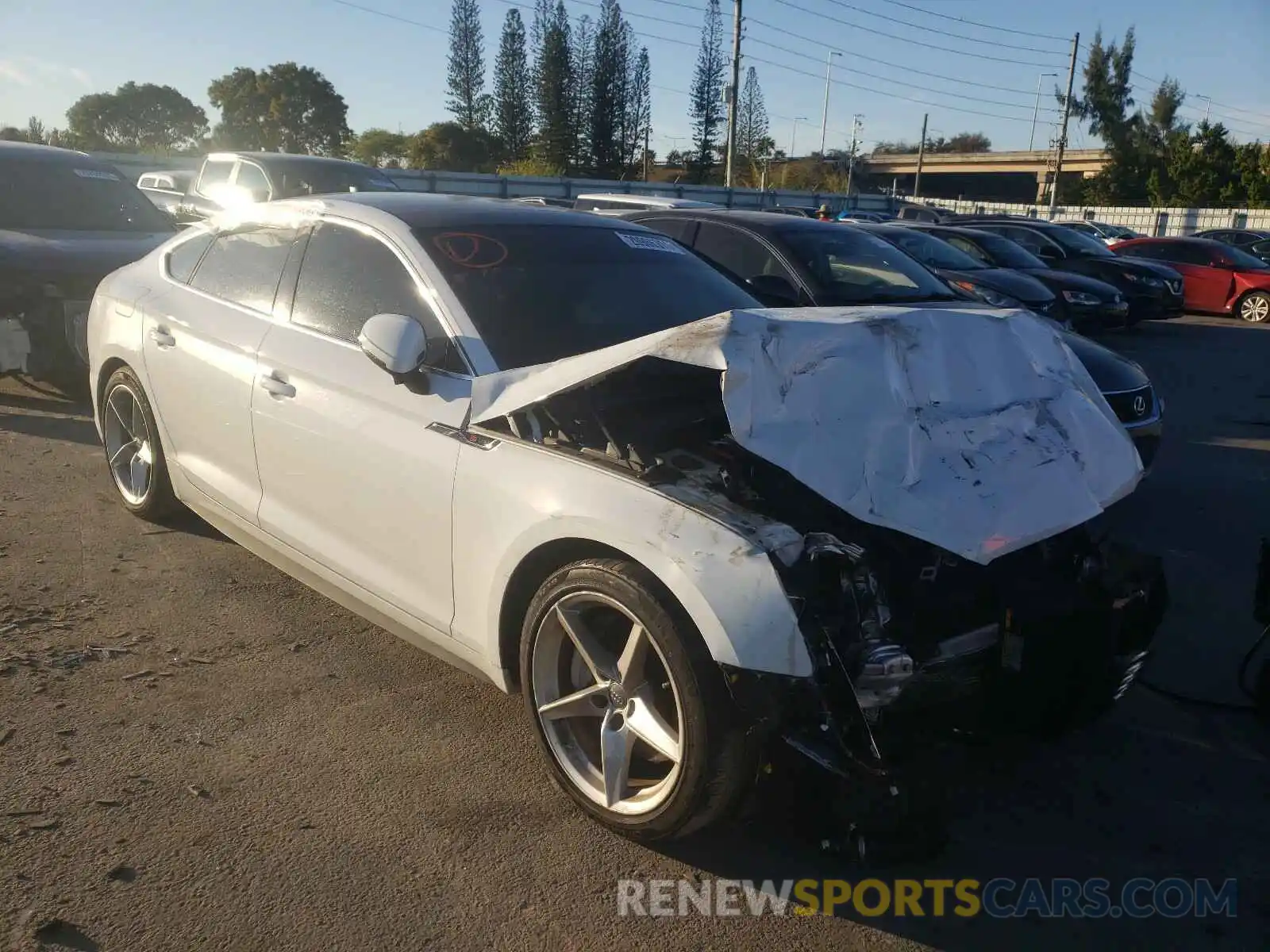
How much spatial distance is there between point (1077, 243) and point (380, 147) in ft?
225

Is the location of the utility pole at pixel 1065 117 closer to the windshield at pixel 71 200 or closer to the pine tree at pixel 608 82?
the pine tree at pixel 608 82

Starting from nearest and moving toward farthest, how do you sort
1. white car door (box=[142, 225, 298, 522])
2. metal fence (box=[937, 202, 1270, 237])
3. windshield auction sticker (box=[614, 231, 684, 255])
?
white car door (box=[142, 225, 298, 522]) < windshield auction sticker (box=[614, 231, 684, 255]) < metal fence (box=[937, 202, 1270, 237])

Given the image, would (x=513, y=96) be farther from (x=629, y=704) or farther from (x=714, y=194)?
(x=629, y=704)

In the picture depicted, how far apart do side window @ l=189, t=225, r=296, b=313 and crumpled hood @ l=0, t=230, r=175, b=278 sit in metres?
3.24

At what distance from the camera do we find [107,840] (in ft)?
9.09

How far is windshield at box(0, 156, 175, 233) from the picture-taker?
8.02 m

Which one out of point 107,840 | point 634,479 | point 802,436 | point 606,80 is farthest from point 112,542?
point 606,80

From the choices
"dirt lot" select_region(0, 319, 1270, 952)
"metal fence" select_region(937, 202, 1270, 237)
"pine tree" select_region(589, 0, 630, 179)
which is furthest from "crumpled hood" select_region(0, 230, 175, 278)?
"pine tree" select_region(589, 0, 630, 179)

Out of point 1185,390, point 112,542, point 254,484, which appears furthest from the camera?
point 1185,390

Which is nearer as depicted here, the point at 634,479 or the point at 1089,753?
the point at 634,479

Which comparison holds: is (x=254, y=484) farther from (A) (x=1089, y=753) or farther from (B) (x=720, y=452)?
(A) (x=1089, y=753)

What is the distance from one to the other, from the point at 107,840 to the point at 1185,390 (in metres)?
11.2

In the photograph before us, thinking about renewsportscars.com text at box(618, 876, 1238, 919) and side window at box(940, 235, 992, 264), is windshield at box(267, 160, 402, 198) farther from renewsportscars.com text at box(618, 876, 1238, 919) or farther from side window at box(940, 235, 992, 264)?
renewsportscars.com text at box(618, 876, 1238, 919)

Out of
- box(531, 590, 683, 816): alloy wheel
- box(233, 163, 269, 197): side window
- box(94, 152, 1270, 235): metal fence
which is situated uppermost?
box(94, 152, 1270, 235): metal fence
